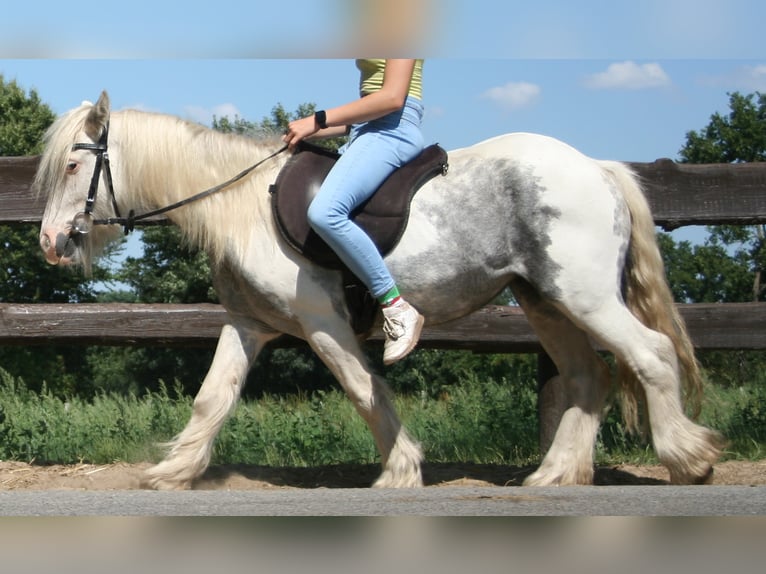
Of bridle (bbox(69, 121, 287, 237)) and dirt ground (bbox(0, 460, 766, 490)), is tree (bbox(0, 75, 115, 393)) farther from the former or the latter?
bridle (bbox(69, 121, 287, 237))

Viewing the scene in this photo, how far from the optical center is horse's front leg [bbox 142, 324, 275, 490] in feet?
16.9

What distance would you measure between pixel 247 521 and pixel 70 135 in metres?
2.84

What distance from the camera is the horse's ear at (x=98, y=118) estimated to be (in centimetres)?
513

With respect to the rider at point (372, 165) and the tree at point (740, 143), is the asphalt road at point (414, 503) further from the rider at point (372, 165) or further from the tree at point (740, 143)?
the tree at point (740, 143)

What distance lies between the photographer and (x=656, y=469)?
20.1 ft

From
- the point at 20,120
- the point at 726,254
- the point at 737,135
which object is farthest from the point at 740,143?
the point at 20,120

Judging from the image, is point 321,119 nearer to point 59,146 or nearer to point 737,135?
Result: point 59,146

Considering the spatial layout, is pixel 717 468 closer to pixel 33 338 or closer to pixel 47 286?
pixel 33 338

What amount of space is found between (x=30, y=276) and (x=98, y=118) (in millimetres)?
22576

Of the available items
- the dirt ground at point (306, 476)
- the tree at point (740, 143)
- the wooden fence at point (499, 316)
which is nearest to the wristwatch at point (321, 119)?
the wooden fence at point (499, 316)

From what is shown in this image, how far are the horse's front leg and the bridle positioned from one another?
2.44 ft

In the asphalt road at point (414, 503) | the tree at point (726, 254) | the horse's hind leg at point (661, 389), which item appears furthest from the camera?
the tree at point (726, 254)

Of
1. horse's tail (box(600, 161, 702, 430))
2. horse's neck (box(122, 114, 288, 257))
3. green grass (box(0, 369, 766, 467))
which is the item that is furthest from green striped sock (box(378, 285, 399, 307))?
green grass (box(0, 369, 766, 467))

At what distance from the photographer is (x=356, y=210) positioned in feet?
16.4
